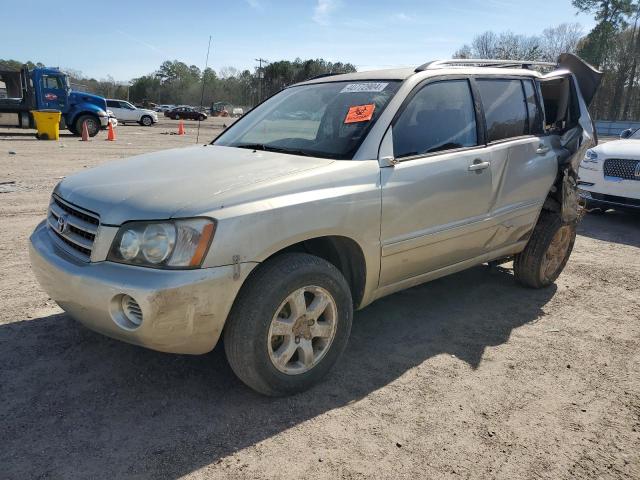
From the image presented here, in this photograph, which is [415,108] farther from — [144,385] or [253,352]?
[144,385]

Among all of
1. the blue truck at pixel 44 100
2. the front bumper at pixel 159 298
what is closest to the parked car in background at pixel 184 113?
the blue truck at pixel 44 100

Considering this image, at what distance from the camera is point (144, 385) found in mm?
2900

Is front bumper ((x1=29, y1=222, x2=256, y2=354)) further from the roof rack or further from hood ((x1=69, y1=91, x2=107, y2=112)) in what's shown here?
hood ((x1=69, y1=91, x2=107, y2=112))

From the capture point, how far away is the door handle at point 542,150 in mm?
4205

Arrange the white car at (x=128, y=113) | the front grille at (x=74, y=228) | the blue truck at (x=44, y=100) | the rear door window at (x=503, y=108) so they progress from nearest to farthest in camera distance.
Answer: the front grille at (x=74, y=228)
the rear door window at (x=503, y=108)
the blue truck at (x=44, y=100)
the white car at (x=128, y=113)

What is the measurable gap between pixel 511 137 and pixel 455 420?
2342mm

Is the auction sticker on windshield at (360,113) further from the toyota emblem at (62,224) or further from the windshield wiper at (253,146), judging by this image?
the toyota emblem at (62,224)

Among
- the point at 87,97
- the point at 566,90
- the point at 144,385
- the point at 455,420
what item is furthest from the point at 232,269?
the point at 87,97

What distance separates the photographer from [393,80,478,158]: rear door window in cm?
329

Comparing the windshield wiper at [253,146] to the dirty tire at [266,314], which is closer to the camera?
the dirty tire at [266,314]

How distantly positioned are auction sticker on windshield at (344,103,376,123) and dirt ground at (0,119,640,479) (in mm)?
1499

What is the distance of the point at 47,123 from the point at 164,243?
19.9 m

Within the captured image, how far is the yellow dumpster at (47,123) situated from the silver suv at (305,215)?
18.2 m

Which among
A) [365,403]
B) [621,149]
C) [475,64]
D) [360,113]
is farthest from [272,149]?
[621,149]
